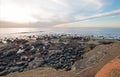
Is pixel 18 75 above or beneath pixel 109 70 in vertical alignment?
beneath

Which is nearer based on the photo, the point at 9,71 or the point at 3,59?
the point at 9,71

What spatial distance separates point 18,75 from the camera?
1692 cm

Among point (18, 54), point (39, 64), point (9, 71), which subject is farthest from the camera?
point (18, 54)

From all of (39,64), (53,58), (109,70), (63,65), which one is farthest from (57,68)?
(109,70)

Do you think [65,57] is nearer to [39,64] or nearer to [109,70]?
[39,64]

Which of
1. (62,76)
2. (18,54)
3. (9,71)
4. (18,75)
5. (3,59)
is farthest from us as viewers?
(18,54)

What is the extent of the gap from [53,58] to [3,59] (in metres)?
6.75

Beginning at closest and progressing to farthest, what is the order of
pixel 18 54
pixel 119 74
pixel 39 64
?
1. pixel 119 74
2. pixel 39 64
3. pixel 18 54

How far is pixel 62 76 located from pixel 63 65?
4.61 metres

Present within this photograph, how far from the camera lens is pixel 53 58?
2173 centimetres

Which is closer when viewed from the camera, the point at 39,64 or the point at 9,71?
the point at 9,71

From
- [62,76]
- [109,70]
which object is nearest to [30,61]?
[62,76]

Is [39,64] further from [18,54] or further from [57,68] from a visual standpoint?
[18,54]

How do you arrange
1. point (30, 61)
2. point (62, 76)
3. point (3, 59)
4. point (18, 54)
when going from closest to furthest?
point (62, 76) → point (30, 61) → point (3, 59) → point (18, 54)
